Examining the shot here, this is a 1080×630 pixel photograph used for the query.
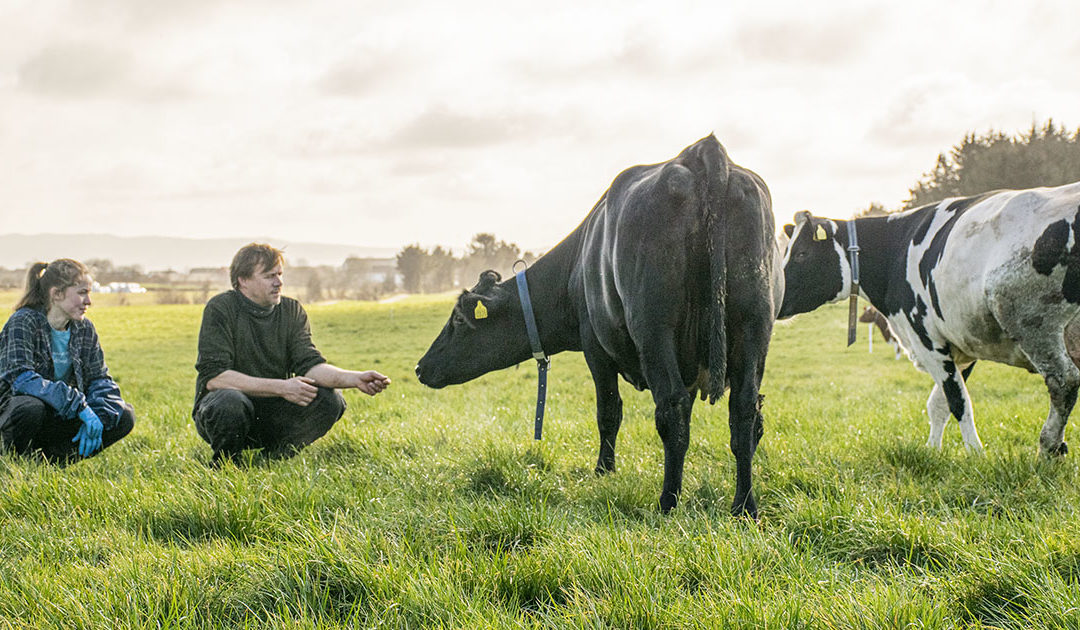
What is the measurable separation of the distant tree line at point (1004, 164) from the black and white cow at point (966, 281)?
2156 centimetres

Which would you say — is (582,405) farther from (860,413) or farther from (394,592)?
(394,592)

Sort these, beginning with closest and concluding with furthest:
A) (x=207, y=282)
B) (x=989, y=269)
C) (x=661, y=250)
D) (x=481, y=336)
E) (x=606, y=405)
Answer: (x=661, y=250) → (x=989, y=269) → (x=606, y=405) → (x=481, y=336) → (x=207, y=282)

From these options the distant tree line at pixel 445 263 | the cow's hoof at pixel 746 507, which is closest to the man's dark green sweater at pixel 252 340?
the cow's hoof at pixel 746 507

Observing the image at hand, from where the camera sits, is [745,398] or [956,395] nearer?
[745,398]

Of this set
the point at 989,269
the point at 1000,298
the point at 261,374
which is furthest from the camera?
the point at 261,374

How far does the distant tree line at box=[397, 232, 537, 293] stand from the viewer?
3354 inches

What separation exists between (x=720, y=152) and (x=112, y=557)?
3832 mm

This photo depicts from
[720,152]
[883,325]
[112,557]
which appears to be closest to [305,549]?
[112,557]

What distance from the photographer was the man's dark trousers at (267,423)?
5531mm

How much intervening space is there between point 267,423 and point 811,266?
17.4 feet

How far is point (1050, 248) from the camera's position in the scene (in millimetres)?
4867

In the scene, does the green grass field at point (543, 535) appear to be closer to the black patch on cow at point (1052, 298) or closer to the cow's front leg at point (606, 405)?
the cow's front leg at point (606, 405)

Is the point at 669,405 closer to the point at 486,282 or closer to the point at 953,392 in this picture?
the point at 486,282

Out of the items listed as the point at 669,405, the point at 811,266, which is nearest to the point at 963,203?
the point at 811,266
